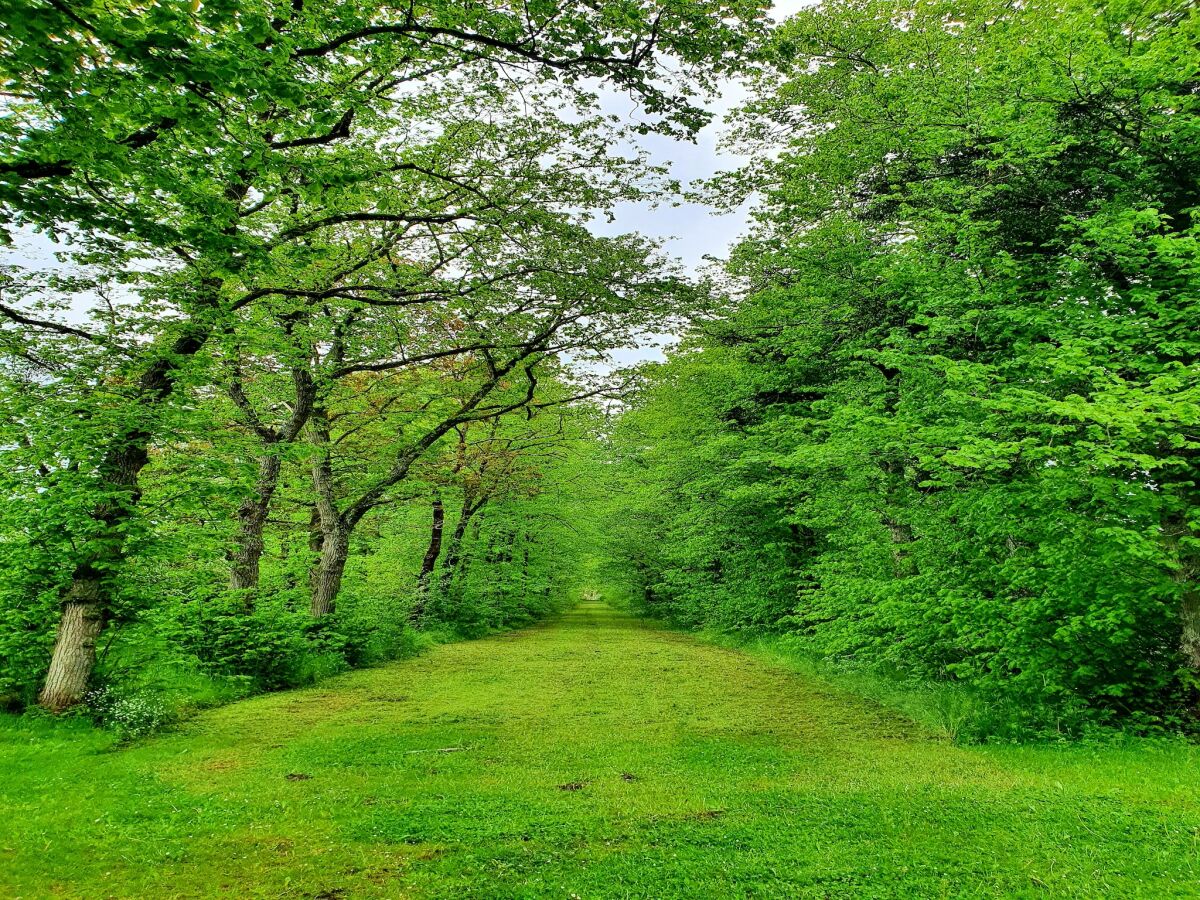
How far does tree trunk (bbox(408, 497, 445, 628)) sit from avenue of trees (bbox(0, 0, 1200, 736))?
394cm

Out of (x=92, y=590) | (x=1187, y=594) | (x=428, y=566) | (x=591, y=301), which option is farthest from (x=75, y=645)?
(x=1187, y=594)

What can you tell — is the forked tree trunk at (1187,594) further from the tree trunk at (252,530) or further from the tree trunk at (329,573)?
the tree trunk at (329,573)

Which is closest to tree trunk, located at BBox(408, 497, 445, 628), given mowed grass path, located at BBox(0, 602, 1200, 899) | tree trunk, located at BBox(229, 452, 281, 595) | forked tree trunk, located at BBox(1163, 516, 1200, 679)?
tree trunk, located at BBox(229, 452, 281, 595)

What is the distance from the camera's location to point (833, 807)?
487 centimetres

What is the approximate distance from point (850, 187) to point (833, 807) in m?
12.1

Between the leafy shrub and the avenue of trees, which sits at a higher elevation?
the avenue of trees

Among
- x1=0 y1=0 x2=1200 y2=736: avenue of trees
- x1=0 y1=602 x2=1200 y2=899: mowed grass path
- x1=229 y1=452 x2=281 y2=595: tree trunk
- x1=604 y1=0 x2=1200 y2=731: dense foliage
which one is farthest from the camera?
x1=229 y1=452 x2=281 y2=595: tree trunk

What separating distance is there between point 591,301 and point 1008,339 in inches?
287

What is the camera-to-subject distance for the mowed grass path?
3.66m

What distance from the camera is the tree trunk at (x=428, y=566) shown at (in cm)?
1789

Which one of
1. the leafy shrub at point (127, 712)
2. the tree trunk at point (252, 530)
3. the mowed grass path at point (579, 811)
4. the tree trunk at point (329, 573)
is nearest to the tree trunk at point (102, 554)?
the leafy shrub at point (127, 712)

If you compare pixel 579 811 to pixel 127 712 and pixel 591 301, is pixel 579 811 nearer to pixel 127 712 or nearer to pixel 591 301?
pixel 127 712

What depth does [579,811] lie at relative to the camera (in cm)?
479

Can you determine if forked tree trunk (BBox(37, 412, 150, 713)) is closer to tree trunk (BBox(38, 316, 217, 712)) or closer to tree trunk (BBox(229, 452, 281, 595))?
tree trunk (BBox(38, 316, 217, 712))
